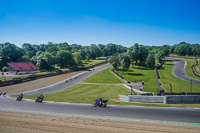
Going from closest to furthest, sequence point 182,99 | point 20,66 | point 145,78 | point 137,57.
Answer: point 182,99 → point 145,78 → point 20,66 → point 137,57

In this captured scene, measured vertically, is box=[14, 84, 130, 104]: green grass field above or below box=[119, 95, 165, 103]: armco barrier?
below

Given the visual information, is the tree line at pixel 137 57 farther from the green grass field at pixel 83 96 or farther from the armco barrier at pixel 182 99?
the armco barrier at pixel 182 99

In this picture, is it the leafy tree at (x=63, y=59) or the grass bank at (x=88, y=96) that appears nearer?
the grass bank at (x=88, y=96)

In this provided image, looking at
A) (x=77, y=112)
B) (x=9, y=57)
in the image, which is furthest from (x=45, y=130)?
(x=9, y=57)

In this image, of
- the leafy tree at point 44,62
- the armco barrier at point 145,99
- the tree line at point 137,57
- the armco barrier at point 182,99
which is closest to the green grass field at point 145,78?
the tree line at point 137,57

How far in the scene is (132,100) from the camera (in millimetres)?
24312

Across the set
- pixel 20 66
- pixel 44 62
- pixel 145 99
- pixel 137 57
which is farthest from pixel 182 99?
pixel 20 66

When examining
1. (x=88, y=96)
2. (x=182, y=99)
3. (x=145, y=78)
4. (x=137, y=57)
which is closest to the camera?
(x=182, y=99)

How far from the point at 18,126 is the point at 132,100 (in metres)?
16.4

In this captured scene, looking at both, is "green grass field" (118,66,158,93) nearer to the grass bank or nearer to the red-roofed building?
the grass bank

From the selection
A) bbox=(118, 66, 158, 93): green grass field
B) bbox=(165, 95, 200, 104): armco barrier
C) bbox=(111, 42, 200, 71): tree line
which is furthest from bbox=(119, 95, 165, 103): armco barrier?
bbox=(111, 42, 200, 71): tree line

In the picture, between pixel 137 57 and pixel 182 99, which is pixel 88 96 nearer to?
pixel 182 99

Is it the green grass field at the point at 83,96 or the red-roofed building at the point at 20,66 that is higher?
the red-roofed building at the point at 20,66

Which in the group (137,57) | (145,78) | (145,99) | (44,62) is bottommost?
(145,78)
